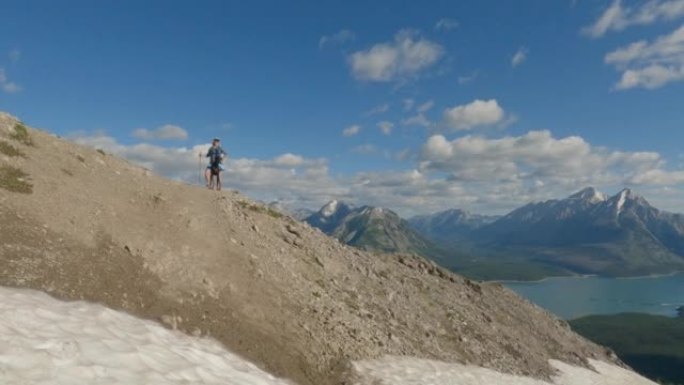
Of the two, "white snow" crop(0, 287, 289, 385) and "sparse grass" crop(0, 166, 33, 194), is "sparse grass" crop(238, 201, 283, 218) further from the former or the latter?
"white snow" crop(0, 287, 289, 385)

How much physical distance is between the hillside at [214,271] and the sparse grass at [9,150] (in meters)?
0.06

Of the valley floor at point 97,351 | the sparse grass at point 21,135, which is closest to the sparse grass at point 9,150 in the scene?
the sparse grass at point 21,135

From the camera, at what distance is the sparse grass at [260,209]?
36.8 m

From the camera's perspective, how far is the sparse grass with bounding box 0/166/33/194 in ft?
76.6

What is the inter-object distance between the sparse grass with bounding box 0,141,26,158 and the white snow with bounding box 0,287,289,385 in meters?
11.5

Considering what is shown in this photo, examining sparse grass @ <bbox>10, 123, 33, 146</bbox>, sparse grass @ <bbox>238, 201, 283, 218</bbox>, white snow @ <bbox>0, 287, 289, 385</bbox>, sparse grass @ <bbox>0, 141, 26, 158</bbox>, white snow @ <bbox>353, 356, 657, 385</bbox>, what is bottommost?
white snow @ <bbox>353, 356, 657, 385</bbox>

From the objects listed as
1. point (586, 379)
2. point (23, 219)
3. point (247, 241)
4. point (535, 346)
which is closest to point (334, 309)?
point (247, 241)

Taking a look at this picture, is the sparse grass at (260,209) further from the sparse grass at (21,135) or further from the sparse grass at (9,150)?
the sparse grass at (9,150)

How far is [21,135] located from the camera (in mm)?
28281

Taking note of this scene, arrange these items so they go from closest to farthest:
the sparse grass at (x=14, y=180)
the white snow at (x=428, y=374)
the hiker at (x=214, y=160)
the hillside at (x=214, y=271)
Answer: the hillside at (x=214, y=271) < the sparse grass at (x=14, y=180) < the white snow at (x=428, y=374) < the hiker at (x=214, y=160)

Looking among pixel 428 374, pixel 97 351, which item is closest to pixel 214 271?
pixel 97 351

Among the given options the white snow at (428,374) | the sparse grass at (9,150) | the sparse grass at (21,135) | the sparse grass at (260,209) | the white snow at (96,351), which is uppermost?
the sparse grass at (21,135)

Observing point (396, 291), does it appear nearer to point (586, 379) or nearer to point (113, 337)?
point (586, 379)

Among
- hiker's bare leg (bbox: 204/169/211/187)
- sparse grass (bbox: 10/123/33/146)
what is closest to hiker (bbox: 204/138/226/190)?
hiker's bare leg (bbox: 204/169/211/187)
